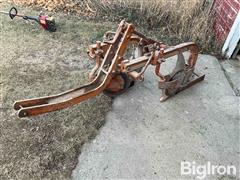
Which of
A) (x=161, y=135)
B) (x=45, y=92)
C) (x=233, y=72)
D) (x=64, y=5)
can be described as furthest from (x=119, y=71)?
(x=64, y=5)

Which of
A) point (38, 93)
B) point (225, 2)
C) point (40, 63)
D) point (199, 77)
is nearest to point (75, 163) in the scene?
point (38, 93)

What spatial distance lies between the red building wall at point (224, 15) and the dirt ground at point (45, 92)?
162cm

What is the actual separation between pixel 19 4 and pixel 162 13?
230 centimetres

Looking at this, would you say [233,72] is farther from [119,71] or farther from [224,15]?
[119,71]

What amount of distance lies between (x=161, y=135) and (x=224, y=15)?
2332 millimetres

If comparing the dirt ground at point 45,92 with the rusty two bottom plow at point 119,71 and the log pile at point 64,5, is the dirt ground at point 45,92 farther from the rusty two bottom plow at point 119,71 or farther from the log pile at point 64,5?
the rusty two bottom plow at point 119,71

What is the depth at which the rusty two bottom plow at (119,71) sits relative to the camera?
2423 millimetres

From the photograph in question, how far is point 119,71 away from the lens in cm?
278

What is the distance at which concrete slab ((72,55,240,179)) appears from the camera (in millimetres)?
2545

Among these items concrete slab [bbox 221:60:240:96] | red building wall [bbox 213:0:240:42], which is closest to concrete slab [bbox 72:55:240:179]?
concrete slab [bbox 221:60:240:96]

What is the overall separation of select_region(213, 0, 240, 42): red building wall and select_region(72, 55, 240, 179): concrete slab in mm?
1064

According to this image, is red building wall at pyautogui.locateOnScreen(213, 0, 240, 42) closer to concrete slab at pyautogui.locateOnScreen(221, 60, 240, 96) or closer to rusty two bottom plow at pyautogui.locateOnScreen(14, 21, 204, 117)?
concrete slab at pyautogui.locateOnScreen(221, 60, 240, 96)

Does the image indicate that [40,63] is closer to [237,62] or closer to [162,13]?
[162,13]

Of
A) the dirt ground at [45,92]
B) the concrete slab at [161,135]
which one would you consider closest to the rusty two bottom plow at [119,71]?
the concrete slab at [161,135]
